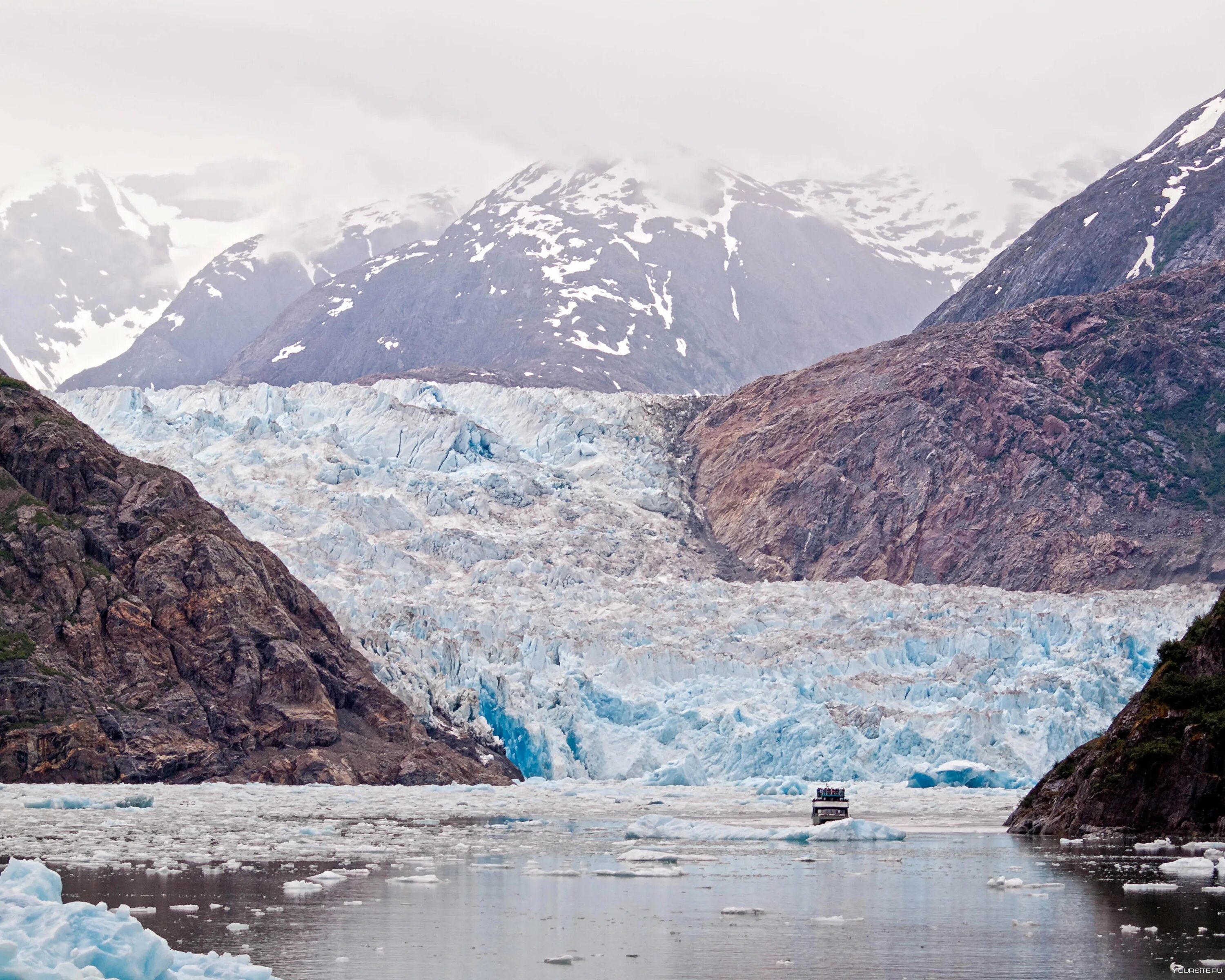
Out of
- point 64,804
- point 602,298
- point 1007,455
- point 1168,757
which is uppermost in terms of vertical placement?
point 602,298

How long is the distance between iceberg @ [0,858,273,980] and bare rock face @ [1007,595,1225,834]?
71.9ft

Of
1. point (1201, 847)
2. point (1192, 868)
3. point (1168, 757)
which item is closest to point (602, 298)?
point (1168, 757)

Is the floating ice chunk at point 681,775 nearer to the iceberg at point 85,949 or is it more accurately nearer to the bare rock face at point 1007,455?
the bare rock face at point 1007,455

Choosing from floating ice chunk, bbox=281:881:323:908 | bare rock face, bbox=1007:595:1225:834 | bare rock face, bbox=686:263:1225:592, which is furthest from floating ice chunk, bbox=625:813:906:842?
bare rock face, bbox=686:263:1225:592

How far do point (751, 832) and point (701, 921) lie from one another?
1458 centimetres

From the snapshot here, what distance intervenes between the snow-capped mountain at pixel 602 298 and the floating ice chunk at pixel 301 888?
124 meters

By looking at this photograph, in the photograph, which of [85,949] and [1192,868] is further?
[1192,868]

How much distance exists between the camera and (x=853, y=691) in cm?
6425

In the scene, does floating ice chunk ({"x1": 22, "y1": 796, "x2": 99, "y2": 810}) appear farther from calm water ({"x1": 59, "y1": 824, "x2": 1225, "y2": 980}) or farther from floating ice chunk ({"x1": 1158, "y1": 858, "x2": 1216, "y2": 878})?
floating ice chunk ({"x1": 1158, "y1": 858, "x2": 1216, "y2": 878})

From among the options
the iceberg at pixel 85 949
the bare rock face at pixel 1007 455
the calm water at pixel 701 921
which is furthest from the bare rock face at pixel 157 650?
the bare rock face at pixel 1007 455

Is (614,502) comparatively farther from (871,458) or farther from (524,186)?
(524,186)

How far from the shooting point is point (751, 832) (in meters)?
35.8

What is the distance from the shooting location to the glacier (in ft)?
200

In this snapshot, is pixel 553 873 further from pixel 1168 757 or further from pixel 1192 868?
pixel 1168 757
